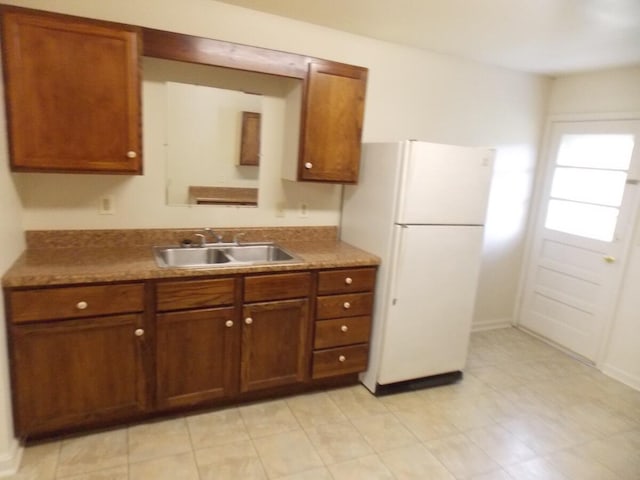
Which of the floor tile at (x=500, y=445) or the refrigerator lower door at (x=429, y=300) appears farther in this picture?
the refrigerator lower door at (x=429, y=300)

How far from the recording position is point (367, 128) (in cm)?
304

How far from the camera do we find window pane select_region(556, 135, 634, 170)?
3.17 meters

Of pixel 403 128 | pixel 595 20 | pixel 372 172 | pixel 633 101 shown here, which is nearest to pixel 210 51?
pixel 372 172

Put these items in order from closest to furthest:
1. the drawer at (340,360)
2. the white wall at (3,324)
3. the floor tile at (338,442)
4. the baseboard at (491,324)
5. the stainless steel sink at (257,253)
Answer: the white wall at (3,324) → the floor tile at (338,442) → the drawer at (340,360) → the stainless steel sink at (257,253) → the baseboard at (491,324)

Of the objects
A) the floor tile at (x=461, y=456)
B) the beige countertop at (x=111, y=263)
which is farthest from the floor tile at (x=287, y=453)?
the beige countertop at (x=111, y=263)

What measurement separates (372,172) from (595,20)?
1.47 metres

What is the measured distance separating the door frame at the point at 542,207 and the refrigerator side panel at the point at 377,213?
2.00 m

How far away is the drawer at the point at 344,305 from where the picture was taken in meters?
2.54

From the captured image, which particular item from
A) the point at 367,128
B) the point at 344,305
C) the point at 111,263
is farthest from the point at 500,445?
the point at 111,263

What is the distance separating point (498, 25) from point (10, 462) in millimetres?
3472

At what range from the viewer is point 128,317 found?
6.76 feet

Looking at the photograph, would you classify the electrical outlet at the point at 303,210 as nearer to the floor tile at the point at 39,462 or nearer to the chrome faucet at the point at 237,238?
the chrome faucet at the point at 237,238

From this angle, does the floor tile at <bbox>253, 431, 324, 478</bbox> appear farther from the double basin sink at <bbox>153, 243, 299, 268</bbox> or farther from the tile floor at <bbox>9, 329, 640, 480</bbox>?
the double basin sink at <bbox>153, 243, 299, 268</bbox>

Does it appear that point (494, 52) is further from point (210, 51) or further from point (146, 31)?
point (146, 31)
